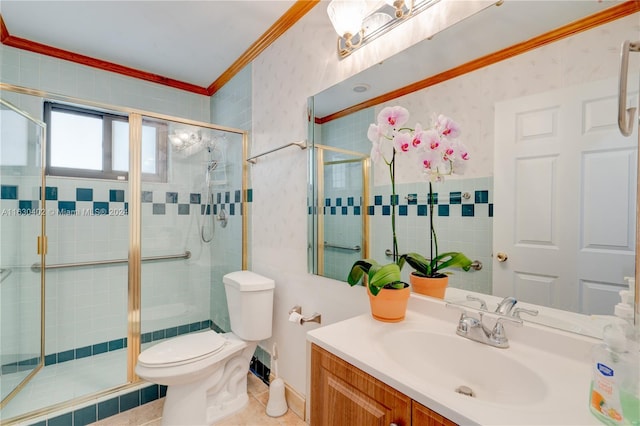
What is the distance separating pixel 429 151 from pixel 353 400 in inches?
31.8

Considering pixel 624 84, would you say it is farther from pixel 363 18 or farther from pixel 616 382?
pixel 363 18

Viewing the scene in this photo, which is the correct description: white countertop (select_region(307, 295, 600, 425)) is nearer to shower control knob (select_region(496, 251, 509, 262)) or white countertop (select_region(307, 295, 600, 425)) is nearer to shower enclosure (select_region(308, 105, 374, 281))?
shower control knob (select_region(496, 251, 509, 262))

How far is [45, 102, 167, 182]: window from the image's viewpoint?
191 cm

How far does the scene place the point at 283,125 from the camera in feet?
5.92

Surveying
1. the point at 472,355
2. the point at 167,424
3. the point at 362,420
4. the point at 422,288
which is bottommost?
the point at 167,424

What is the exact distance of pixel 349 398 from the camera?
804 millimetres

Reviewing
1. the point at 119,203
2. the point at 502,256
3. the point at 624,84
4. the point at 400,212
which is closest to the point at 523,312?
the point at 502,256

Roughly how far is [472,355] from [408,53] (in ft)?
3.47

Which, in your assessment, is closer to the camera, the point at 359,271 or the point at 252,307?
the point at 359,271

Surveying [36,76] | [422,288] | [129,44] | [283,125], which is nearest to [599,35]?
[422,288]

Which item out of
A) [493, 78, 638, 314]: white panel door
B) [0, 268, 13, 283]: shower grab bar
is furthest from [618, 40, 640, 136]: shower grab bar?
[0, 268, 13, 283]: shower grab bar

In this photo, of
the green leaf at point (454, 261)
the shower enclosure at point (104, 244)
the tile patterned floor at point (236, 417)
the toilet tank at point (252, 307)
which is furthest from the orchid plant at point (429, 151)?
the shower enclosure at point (104, 244)

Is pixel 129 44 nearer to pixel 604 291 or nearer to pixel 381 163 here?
pixel 381 163

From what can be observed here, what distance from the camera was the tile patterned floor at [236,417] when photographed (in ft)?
5.22
